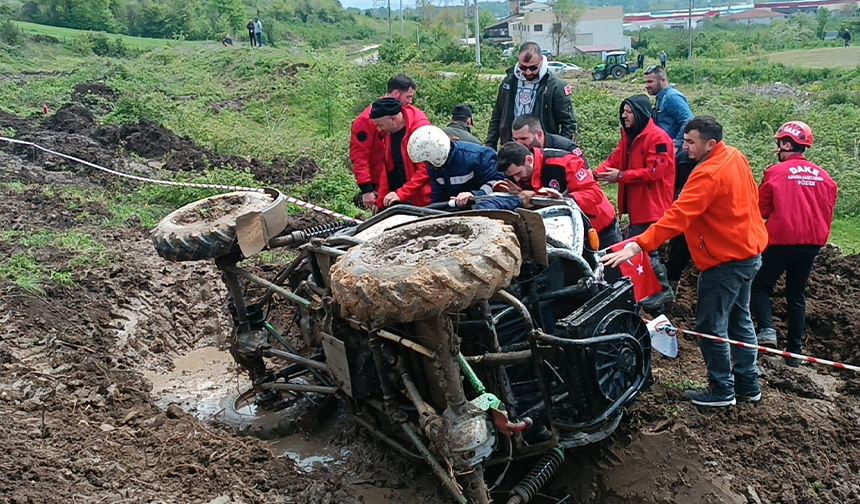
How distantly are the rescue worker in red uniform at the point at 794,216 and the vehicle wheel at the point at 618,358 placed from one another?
6.89 ft

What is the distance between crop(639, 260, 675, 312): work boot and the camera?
6.08 meters

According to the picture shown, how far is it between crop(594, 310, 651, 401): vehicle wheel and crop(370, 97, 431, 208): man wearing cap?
2.25 metres

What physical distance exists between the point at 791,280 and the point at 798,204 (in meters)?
0.63

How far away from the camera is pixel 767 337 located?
5762mm

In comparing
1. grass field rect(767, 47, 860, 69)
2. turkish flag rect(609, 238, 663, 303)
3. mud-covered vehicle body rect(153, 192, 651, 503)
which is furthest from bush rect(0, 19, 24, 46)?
grass field rect(767, 47, 860, 69)

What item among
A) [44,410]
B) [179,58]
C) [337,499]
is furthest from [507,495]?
[179,58]

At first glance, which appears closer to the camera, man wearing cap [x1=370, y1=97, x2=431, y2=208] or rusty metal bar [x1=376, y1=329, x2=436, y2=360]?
rusty metal bar [x1=376, y1=329, x2=436, y2=360]

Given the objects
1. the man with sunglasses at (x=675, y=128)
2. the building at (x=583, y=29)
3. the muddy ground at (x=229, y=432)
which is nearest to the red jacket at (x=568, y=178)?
the muddy ground at (x=229, y=432)

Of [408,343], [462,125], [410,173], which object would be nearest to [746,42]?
[462,125]

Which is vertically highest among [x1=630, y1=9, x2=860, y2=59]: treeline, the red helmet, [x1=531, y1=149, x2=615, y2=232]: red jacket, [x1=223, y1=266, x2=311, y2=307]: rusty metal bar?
[x1=630, y1=9, x2=860, y2=59]: treeline

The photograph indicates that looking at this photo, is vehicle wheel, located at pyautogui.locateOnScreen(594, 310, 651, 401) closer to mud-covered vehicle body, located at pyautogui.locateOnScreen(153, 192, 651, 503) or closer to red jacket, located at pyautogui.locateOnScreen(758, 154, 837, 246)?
mud-covered vehicle body, located at pyautogui.locateOnScreen(153, 192, 651, 503)

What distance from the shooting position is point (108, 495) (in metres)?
3.66

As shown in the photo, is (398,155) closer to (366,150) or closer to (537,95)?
(366,150)

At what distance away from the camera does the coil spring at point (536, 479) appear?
3.56m
